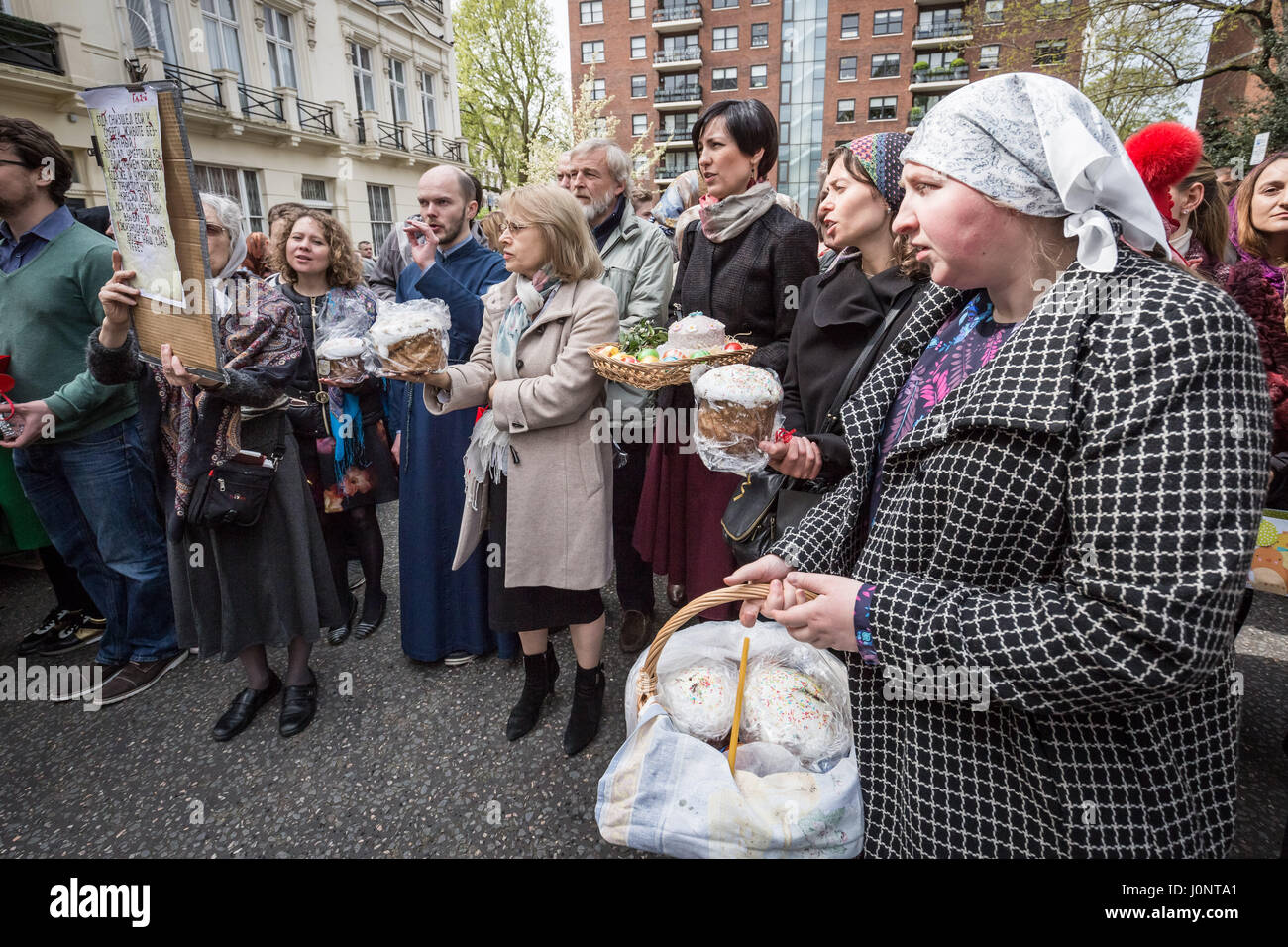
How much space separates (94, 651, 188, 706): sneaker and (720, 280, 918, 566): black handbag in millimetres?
→ 3188

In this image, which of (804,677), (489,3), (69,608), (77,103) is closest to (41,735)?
(69,608)

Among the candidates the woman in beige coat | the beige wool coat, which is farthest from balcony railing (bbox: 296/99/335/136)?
the beige wool coat

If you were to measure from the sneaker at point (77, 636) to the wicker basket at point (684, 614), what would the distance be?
3.56 m

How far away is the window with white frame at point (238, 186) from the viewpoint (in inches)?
565

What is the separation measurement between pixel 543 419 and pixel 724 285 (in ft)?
3.96

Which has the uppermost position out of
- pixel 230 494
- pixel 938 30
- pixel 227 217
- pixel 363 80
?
pixel 938 30

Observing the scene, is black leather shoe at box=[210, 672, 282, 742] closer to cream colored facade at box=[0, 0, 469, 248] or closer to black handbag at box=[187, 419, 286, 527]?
black handbag at box=[187, 419, 286, 527]

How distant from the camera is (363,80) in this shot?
741 inches

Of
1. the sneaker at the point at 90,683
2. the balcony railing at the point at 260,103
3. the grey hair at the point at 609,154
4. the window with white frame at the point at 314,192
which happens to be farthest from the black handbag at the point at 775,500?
the window with white frame at the point at 314,192

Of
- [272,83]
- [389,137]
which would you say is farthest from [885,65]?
[272,83]

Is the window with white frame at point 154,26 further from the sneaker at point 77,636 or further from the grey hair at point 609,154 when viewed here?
the grey hair at point 609,154

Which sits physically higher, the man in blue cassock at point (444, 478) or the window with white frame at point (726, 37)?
the window with white frame at point (726, 37)

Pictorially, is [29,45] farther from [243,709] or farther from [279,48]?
[243,709]

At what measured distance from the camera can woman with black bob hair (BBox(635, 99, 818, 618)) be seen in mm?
2961
